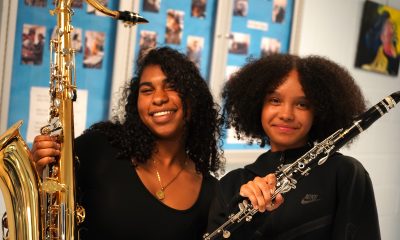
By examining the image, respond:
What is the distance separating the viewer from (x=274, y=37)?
266 centimetres

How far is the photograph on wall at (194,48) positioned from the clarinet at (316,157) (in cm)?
127

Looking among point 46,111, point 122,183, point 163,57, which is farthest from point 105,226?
point 46,111

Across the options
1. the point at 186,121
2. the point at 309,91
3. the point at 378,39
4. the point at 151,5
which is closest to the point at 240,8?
the point at 151,5

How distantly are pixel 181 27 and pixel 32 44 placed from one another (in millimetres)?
679

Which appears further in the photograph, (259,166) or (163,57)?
(163,57)

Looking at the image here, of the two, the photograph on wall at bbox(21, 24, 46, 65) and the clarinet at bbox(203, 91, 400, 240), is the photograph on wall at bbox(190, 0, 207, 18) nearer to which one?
the photograph on wall at bbox(21, 24, 46, 65)

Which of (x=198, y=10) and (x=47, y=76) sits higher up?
(x=198, y=10)

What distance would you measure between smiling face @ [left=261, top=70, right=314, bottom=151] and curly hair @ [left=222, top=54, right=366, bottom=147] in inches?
0.7

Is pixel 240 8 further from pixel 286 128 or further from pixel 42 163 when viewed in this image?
pixel 42 163

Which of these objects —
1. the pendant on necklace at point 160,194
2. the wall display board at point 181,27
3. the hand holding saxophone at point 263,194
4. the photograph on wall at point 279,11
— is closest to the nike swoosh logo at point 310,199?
the hand holding saxophone at point 263,194

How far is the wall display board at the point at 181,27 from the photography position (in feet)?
7.25

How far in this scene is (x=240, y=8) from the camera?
8.21 feet

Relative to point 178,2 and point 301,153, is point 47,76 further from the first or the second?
point 301,153

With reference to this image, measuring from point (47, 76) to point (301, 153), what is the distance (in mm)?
1078
